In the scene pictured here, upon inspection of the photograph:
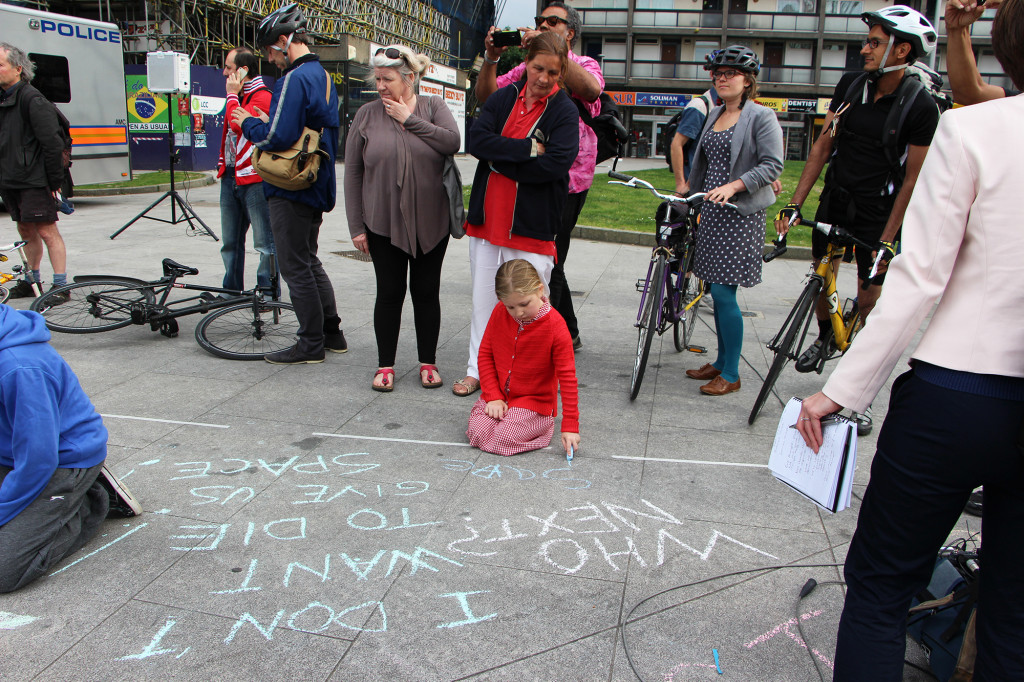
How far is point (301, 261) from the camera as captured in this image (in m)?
5.03

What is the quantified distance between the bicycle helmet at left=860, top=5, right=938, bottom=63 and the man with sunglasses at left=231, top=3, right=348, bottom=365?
3.12 m

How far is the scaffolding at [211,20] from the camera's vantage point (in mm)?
24688

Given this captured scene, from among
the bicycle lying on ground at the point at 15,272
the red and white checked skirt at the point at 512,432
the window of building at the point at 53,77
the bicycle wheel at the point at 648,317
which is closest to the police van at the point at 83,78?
the window of building at the point at 53,77

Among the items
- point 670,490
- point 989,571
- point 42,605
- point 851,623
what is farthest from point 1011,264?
point 42,605

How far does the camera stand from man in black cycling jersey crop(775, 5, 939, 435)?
13.8 feet

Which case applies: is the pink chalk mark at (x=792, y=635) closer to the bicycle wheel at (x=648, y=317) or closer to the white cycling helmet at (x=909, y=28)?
the bicycle wheel at (x=648, y=317)

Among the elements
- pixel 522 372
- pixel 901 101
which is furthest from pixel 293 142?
pixel 901 101

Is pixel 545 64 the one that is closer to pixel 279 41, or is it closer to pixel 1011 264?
pixel 279 41

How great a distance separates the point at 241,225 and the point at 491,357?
10.3 feet

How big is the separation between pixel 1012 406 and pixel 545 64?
122 inches

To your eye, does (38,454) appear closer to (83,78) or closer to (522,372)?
(522,372)

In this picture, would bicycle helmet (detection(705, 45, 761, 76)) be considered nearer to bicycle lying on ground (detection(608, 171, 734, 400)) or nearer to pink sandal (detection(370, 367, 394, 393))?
bicycle lying on ground (detection(608, 171, 734, 400))

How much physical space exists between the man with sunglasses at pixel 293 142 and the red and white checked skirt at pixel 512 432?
169cm

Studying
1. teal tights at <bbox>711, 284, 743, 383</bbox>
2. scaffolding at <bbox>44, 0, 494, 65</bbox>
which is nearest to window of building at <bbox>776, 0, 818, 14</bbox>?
scaffolding at <bbox>44, 0, 494, 65</bbox>
